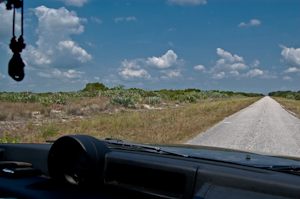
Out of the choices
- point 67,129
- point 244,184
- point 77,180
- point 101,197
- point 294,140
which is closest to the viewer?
point 244,184

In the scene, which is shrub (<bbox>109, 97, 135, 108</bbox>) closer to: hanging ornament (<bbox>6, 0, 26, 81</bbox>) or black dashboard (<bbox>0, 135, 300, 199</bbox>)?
black dashboard (<bbox>0, 135, 300, 199</bbox>)

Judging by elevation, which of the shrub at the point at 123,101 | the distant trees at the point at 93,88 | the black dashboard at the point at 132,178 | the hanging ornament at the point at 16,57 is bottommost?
the black dashboard at the point at 132,178

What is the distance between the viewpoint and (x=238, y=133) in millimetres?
11195

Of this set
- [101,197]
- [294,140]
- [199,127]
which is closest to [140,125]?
[199,127]

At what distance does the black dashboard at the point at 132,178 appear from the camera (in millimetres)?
1700

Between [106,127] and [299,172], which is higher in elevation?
[299,172]

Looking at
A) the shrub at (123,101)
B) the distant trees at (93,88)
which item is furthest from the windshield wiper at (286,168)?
the distant trees at (93,88)

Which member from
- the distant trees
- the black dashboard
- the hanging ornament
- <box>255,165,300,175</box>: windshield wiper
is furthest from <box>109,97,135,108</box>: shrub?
the hanging ornament

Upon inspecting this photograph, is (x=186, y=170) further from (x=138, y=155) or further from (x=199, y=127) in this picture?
(x=199, y=127)

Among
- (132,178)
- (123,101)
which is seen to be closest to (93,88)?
(123,101)

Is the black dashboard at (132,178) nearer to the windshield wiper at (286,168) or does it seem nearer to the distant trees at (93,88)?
the windshield wiper at (286,168)

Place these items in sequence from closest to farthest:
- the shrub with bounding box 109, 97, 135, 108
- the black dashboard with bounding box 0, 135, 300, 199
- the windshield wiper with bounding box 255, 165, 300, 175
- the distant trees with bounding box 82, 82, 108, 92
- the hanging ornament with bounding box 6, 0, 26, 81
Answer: the hanging ornament with bounding box 6, 0, 26, 81 → the black dashboard with bounding box 0, 135, 300, 199 → the windshield wiper with bounding box 255, 165, 300, 175 → the shrub with bounding box 109, 97, 135, 108 → the distant trees with bounding box 82, 82, 108, 92

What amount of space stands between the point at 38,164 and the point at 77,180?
725mm

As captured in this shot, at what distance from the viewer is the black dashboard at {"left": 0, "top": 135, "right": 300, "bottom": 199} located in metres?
1.70
